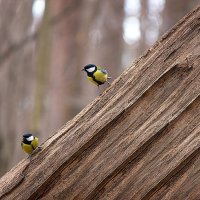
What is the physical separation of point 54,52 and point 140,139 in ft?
41.3

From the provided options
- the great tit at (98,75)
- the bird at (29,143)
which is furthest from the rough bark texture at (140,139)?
the great tit at (98,75)

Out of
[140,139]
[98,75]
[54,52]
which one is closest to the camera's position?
[140,139]

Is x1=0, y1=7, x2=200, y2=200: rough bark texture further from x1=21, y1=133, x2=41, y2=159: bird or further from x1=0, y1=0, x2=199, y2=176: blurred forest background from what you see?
x1=0, y1=0, x2=199, y2=176: blurred forest background

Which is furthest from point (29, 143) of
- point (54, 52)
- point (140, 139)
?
point (54, 52)

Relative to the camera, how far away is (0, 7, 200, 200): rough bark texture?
4.75 feet

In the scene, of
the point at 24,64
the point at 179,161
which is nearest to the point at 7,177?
the point at 179,161

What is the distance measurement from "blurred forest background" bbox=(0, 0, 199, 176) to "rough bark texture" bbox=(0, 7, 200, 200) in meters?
5.11

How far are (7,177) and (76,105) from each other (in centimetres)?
1102

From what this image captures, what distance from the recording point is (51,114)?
13.7 m

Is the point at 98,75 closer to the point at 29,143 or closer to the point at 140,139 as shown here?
the point at 29,143

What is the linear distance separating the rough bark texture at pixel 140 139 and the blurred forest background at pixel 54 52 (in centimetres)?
511

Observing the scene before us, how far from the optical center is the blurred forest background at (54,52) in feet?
23.0

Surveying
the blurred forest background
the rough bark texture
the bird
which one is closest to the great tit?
the bird

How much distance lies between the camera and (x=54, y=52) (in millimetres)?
13914
